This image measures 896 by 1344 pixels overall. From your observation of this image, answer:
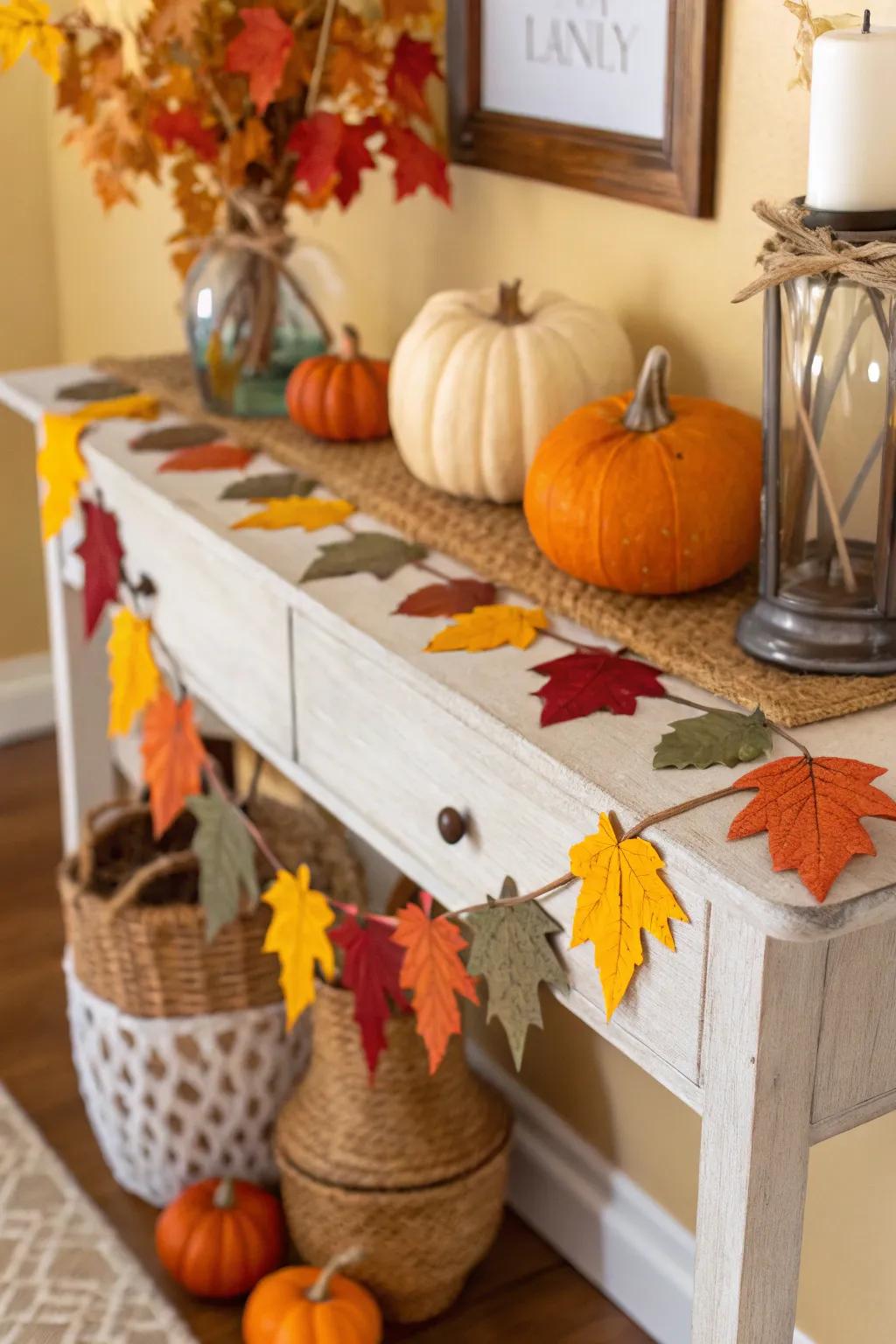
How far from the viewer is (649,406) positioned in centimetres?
113

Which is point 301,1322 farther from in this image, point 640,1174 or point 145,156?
point 145,156

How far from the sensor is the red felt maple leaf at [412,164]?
1535 millimetres

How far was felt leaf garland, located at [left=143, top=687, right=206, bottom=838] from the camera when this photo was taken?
5.17ft

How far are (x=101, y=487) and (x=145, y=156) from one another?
34 cm

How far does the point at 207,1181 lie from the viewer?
5.50 feet

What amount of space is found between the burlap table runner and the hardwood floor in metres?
0.82

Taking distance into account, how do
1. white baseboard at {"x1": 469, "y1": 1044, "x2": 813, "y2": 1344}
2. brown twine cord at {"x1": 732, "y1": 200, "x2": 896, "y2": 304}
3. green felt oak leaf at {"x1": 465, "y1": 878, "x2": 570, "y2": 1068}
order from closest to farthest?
brown twine cord at {"x1": 732, "y1": 200, "x2": 896, "y2": 304} < green felt oak leaf at {"x1": 465, "y1": 878, "x2": 570, "y2": 1068} < white baseboard at {"x1": 469, "y1": 1044, "x2": 813, "y2": 1344}

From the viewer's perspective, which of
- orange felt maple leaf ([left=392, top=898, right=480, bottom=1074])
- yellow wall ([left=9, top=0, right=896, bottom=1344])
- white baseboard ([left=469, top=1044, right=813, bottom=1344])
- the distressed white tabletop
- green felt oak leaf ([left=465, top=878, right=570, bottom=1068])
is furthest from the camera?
white baseboard ([left=469, top=1044, right=813, bottom=1344])

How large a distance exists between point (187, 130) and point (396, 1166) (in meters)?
1.04

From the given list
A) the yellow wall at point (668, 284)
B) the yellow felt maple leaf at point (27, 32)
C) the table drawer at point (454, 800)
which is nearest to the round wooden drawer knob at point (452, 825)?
the table drawer at point (454, 800)

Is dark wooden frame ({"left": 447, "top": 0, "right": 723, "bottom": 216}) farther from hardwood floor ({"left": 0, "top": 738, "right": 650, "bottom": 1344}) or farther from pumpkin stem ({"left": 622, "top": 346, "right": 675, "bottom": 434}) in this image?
hardwood floor ({"left": 0, "top": 738, "right": 650, "bottom": 1344})

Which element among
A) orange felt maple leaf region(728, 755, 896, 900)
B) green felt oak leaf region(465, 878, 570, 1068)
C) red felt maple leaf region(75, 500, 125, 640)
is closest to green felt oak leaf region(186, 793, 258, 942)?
red felt maple leaf region(75, 500, 125, 640)

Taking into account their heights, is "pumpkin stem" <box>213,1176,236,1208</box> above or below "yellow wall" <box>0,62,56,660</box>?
below

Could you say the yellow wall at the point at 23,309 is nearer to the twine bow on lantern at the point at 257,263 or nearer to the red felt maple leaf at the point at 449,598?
the twine bow on lantern at the point at 257,263
